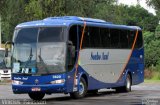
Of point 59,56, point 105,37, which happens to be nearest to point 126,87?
point 105,37

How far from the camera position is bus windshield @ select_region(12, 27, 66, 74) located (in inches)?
829

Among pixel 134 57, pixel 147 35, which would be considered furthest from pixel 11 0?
pixel 147 35

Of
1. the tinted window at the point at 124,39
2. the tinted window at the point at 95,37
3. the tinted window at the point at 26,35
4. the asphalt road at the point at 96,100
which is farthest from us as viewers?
A: the tinted window at the point at 124,39

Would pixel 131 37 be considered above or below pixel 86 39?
above

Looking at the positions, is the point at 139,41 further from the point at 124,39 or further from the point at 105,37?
the point at 105,37

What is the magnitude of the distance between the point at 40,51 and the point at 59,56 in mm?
816

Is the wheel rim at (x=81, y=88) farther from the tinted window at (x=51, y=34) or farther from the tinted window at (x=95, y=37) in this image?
the tinted window at (x=51, y=34)

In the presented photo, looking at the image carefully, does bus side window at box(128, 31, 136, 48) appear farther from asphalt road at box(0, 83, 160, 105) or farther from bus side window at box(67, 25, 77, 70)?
bus side window at box(67, 25, 77, 70)

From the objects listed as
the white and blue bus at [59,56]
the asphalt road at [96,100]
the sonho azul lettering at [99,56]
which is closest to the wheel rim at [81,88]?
the white and blue bus at [59,56]

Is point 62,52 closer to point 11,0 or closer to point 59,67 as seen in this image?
point 59,67

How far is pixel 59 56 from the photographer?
21062 mm

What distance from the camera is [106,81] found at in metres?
25.3

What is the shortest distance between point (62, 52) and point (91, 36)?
2.87m

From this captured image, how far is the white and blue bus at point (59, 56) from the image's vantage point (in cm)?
2106
